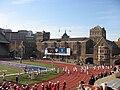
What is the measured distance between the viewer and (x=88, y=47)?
76.5m

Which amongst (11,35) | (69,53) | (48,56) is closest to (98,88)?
(69,53)

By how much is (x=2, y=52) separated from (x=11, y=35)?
4262cm

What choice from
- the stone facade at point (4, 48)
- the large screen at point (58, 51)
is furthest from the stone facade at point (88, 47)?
the stone facade at point (4, 48)

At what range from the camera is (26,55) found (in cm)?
8719

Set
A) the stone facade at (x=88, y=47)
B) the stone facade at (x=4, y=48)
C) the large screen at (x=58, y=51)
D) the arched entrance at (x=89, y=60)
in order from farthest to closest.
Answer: the stone facade at (x=4, y=48), the large screen at (x=58, y=51), the arched entrance at (x=89, y=60), the stone facade at (x=88, y=47)

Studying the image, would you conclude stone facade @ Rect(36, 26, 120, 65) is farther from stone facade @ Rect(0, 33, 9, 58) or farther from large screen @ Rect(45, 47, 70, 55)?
stone facade @ Rect(0, 33, 9, 58)

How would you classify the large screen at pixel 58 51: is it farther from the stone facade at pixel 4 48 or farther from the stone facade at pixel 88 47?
the stone facade at pixel 4 48

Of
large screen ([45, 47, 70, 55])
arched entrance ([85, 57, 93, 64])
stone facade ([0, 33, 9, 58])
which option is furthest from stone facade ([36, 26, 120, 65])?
stone facade ([0, 33, 9, 58])

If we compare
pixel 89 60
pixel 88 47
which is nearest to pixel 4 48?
pixel 88 47

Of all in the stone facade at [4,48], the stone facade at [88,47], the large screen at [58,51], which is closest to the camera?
the stone facade at [88,47]

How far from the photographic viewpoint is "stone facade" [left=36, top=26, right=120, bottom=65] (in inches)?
2479

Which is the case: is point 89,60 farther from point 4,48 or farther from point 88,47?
point 4,48

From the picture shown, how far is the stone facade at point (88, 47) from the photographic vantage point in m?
→ 63.0

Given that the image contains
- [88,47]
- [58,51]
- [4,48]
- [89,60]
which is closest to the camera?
[89,60]
